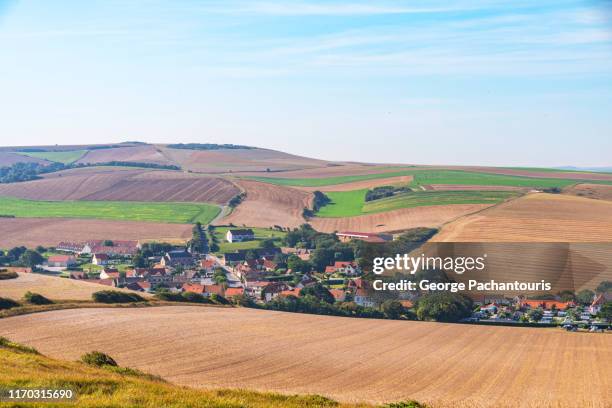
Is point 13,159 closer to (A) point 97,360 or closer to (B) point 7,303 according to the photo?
(B) point 7,303

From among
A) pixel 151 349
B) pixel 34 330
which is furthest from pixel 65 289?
pixel 151 349

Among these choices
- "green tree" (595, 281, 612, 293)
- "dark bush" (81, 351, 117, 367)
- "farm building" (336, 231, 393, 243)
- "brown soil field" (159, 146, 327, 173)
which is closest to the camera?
"dark bush" (81, 351, 117, 367)

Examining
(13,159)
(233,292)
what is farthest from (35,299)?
(13,159)

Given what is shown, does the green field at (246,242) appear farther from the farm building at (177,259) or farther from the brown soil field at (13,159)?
the brown soil field at (13,159)

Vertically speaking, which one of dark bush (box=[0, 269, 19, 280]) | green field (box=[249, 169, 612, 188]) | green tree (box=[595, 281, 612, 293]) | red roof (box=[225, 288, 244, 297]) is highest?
green field (box=[249, 169, 612, 188])

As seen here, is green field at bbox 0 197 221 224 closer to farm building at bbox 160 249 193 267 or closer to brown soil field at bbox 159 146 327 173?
farm building at bbox 160 249 193 267

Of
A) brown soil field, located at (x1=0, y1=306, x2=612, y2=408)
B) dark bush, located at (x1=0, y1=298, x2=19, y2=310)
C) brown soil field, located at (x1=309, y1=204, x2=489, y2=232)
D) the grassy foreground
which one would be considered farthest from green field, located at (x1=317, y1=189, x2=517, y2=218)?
the grassy foreground

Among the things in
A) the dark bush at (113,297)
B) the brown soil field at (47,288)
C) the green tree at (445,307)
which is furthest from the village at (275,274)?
the dark bush at (113,297)
